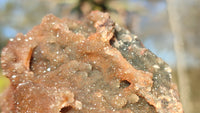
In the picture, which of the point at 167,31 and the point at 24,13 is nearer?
the point at 167,31

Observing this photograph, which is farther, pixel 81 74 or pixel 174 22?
pixel 174 22

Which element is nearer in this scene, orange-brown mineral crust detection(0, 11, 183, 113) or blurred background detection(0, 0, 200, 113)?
orange-brown mineral crust detection(0, 11, 183, 113)

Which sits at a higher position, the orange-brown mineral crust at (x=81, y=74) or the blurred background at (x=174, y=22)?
the blurred background at (x=174, y=22)

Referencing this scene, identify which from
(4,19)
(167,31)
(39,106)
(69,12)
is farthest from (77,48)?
(4,19)

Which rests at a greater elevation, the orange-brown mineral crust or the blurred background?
the blurred background

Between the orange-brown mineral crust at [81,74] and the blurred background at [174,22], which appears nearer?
the orange-brown mineral crust at [81,74]

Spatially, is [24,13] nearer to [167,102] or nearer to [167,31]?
[167,31]

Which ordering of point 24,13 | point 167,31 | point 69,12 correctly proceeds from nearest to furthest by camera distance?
1. point 69,12
2. point 167,31
3. point 24,13

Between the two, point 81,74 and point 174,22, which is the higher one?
point 174,22
